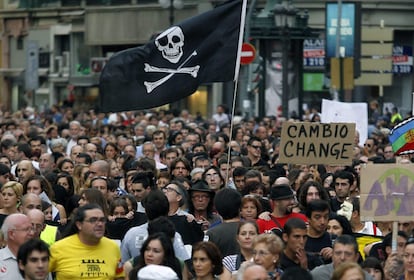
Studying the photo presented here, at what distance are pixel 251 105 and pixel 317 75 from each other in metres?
10.9

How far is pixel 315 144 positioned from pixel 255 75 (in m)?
21.8

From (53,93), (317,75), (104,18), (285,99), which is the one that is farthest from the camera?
(53,93)

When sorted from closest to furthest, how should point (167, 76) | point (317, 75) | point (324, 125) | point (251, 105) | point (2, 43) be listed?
1. point (167, 76)
2. point (324, 125)
3. point (251, 105)
4. point (317, 75)
5. point (2, 43)

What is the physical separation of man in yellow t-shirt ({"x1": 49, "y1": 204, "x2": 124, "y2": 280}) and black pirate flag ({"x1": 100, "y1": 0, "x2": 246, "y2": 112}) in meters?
5.01

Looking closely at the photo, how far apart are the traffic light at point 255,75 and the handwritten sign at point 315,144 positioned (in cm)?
1982

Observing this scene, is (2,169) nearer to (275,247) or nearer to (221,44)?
(221,44)

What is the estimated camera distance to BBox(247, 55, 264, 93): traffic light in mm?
38312

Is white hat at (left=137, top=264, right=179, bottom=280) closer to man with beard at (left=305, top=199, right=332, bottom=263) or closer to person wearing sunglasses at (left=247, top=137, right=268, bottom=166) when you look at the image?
man with beard at (left=305, top=199, right=332, bottom=263)

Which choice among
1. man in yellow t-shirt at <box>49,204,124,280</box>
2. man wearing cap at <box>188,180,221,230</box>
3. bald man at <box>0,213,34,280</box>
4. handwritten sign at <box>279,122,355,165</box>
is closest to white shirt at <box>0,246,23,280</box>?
bald man at <box>0,213,34,280</box>

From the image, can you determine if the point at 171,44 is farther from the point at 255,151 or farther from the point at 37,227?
the point at 255,151

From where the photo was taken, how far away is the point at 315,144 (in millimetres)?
18094

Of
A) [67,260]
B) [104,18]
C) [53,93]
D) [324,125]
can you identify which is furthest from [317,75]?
[67,260]

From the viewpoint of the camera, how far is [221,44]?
17.0 meters

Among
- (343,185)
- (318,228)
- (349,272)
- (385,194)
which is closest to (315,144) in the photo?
(343,185)
